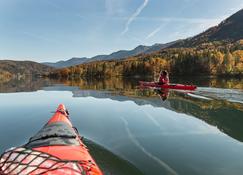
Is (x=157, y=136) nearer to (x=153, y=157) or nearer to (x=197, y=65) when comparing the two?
(x=153, y=157)

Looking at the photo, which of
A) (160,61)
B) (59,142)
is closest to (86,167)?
(59,142)

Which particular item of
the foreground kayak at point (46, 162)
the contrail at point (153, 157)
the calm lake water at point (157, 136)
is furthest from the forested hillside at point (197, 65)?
the foreground kayak at point (46, 162)

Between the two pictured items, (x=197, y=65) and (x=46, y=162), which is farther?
(x=197, y=65)

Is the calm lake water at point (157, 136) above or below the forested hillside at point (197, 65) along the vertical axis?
below

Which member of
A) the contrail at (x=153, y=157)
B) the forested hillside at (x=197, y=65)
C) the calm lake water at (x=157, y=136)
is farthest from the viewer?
the forested hillside at (x=197, y=65)

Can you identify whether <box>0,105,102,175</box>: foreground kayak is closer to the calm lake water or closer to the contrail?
the calm lake water

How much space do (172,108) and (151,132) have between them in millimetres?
10114

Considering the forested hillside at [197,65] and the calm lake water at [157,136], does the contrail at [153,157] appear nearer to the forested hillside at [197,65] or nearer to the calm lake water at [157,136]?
the calm lake water at [157,136]

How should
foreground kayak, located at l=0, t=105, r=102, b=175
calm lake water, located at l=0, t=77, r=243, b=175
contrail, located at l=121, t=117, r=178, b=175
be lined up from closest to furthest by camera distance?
foreground kayak, located at l=0, t=105, r=102, b=175 < contrail, located at l=121, t=117, r=178, b=175 < calm lake water, located at l=0, t=77, r=243, b=175

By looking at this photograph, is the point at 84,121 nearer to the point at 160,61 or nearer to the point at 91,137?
the point at 91,137

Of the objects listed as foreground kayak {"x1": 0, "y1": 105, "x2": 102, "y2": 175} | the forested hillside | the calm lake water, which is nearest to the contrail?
the calm lake water

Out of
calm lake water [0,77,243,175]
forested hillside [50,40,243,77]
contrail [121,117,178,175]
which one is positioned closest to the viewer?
contrail [121,117,178,175]

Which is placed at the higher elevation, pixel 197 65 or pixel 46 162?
pixel 197 65

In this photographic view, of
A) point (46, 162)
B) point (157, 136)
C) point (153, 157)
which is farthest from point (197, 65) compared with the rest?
point (46, 162)
